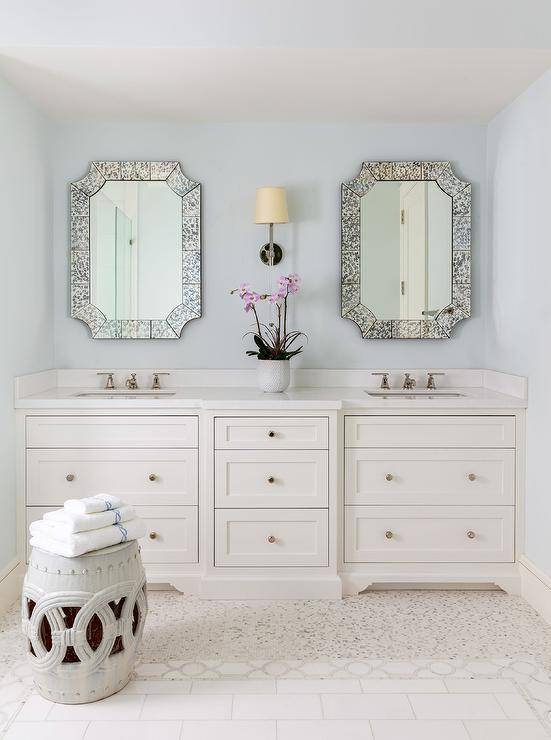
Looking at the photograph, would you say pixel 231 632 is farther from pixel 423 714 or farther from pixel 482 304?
pixel 482 304

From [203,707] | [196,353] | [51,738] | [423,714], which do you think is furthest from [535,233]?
[51,738]

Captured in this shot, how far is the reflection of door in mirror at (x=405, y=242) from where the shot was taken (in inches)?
135

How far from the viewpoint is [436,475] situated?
298 centimetres

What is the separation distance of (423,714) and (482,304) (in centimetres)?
205

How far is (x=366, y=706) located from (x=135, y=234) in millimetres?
2341

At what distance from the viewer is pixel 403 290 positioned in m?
3.45

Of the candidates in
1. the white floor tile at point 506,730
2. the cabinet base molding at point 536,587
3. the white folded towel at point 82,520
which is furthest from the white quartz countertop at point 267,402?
the white floor tile at point 506,730

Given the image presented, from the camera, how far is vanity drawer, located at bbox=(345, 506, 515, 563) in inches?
118

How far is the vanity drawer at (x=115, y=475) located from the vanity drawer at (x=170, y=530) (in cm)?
3

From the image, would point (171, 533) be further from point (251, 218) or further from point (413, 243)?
point (413, 243)

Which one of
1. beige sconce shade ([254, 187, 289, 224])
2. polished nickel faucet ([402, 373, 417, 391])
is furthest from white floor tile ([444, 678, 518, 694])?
beige sconce shade ([254, 187, 289, 224])

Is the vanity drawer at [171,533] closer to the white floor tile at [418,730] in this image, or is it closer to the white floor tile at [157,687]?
the white floor tile at [157,687]

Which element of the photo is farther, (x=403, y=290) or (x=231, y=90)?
(x=403, y=290)

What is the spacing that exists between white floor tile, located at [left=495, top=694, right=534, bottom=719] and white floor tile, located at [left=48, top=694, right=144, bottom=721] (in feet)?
3.58
